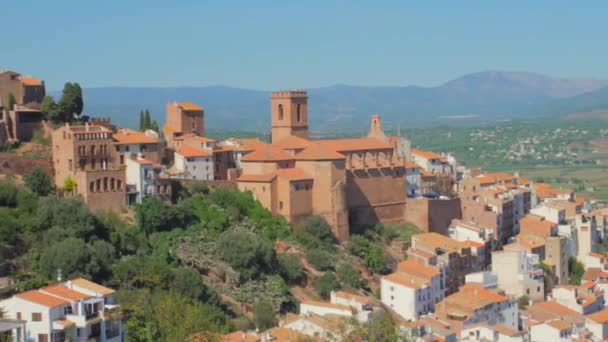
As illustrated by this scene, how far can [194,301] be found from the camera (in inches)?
1548

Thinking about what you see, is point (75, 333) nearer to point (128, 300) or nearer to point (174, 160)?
point (128, 300)

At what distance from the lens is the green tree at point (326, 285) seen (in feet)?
152

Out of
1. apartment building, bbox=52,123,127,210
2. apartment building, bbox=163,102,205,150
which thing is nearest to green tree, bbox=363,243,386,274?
apartment building, bbox=52,123,127,210

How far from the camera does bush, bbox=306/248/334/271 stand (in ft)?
157

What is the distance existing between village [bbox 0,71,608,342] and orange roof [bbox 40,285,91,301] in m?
0.08

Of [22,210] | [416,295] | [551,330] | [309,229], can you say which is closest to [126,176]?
[22,210]

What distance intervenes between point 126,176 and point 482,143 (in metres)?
147

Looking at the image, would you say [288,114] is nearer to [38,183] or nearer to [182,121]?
Result: [182,121]

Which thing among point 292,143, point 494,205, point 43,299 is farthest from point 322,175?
point 43,299

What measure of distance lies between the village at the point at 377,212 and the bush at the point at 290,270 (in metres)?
1.78

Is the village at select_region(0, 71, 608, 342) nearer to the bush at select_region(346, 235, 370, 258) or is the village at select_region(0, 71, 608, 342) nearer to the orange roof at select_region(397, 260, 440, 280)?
the orange roof at select_region(397, 260, 440, 280)

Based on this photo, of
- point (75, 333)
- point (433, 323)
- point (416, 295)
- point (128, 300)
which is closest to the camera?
point (75, 333)

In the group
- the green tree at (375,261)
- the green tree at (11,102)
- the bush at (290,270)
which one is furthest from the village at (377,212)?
the bush at (290,270)

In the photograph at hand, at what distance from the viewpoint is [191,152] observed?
5222cm
